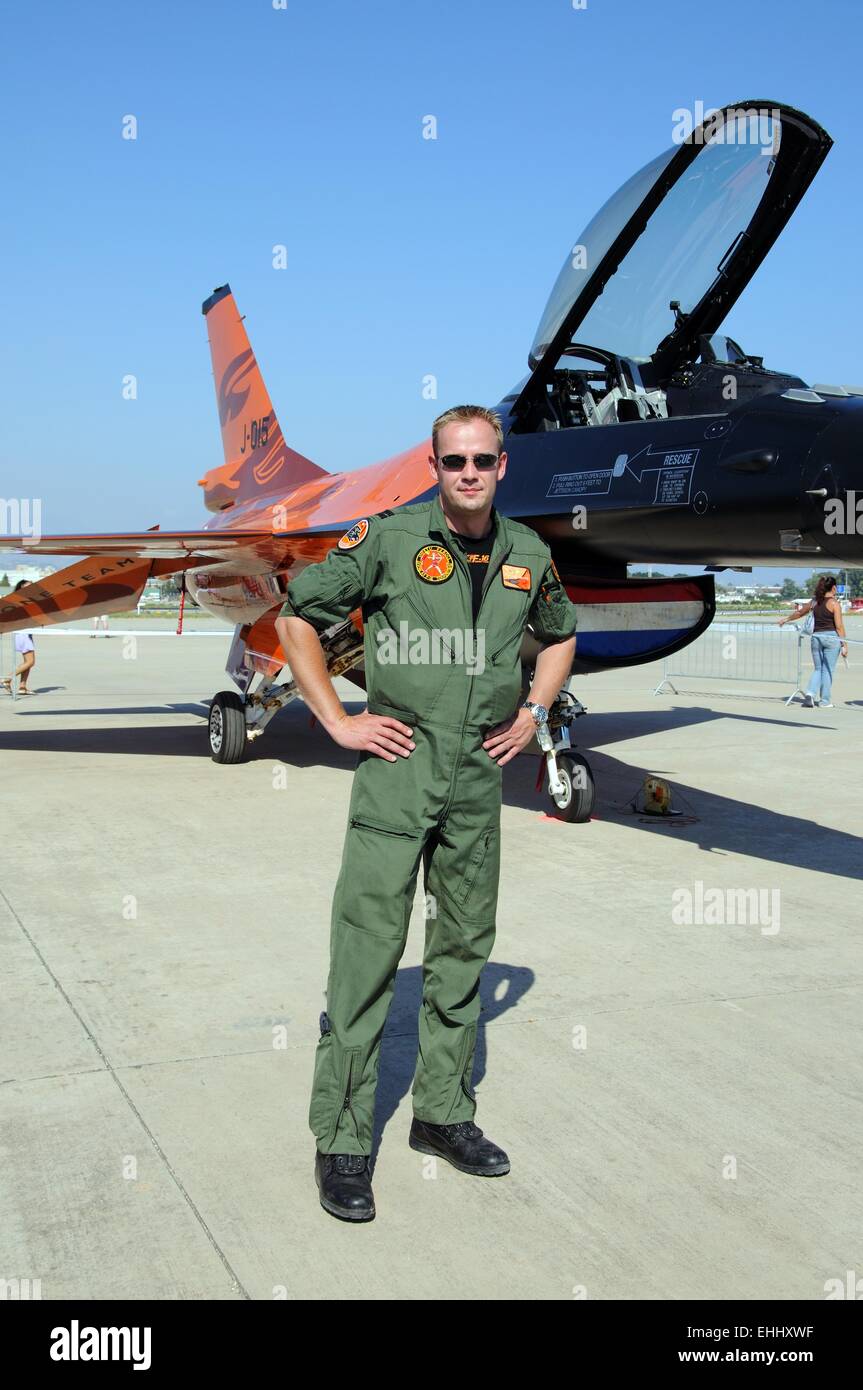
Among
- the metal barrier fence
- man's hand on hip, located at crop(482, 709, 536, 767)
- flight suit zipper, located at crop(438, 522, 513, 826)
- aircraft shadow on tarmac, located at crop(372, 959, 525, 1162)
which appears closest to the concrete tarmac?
aircraft shadow on tarmac, located at crop(372, 959, 525, 1162)

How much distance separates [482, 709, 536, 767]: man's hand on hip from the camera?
3.00 metres

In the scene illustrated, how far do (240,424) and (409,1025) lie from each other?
1094 cm

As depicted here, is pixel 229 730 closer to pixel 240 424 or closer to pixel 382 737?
pixel 240 424

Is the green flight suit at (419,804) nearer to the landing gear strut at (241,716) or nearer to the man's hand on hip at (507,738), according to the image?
the man's hand on hip at (507,738)

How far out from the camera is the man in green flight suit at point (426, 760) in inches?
115

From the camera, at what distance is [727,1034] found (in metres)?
3.91

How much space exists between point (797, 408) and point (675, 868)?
2.60m

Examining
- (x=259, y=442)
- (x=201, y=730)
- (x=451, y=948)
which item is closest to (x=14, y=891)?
(x=451, y=948)

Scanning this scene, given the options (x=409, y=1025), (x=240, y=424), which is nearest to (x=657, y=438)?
Result: (x=409, y=1025)

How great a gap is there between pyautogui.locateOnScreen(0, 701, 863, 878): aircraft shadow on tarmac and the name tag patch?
152 inches

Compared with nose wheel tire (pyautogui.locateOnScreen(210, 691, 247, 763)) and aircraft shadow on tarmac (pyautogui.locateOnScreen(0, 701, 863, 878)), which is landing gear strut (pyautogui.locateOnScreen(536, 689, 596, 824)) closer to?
aircraft shadow on tarmac (pyautogui.locateOnScreen(0, 701, 863, 878))

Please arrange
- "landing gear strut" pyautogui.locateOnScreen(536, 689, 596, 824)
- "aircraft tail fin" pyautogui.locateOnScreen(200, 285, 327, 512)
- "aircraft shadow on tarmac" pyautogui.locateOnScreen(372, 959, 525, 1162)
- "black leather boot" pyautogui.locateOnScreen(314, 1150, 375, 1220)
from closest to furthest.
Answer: "black leather boot" pyautogui.locateOnScreen(314, 1150, 375, 1220), "aircraft shadow on tarmac" pyautogui.locateOnScreen(372, 959, 525, 1162), "landing gear strut" pyautogui.locateOnScreen(536, 689, 596, 824), "aircraft tail fin" pyautogui.locateOnScreen(200, 285, 327, 512)

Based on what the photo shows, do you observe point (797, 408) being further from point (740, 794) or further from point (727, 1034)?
point (740, 794)

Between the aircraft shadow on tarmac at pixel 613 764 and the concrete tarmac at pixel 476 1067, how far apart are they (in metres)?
0.07
